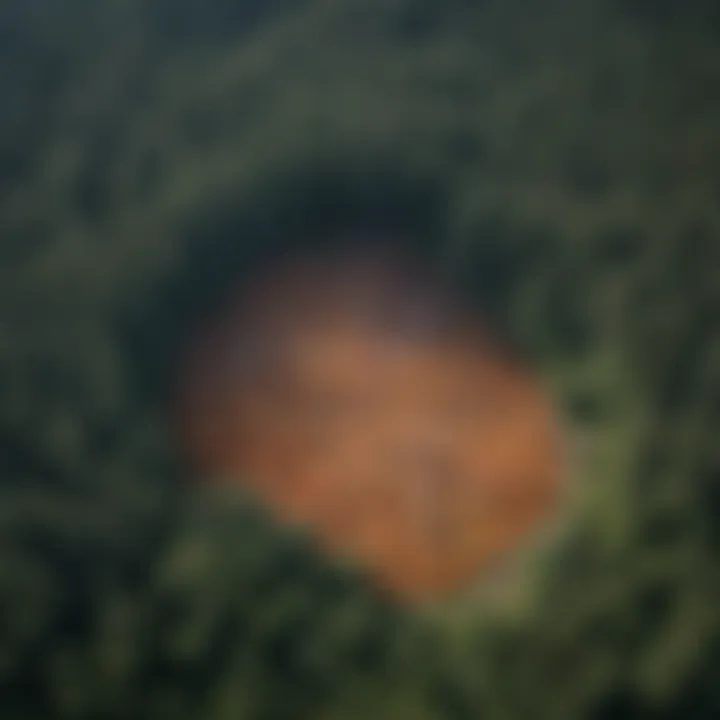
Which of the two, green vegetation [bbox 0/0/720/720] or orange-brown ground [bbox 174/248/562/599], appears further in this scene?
orange-brown ground [bbox 174/248/562/599]

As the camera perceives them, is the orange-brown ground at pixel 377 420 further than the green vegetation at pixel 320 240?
Yes

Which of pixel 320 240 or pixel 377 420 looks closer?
pixel 377 420

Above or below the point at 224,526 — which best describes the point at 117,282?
above

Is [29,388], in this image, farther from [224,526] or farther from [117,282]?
[224,526]

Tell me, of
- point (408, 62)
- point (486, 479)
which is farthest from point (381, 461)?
point (408, 62)
